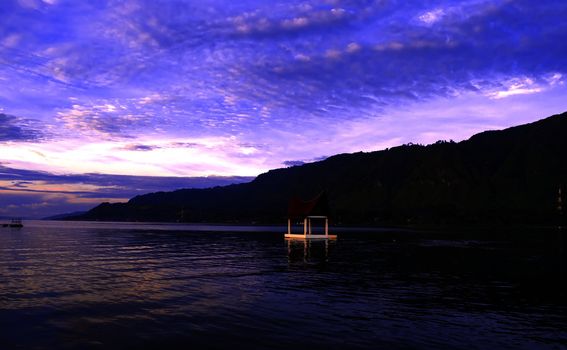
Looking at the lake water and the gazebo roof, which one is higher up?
the gazebo roof

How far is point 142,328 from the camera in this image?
19.1 meters

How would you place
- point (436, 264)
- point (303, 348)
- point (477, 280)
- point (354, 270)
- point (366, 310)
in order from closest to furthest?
1. point (303, 348)
2. point (366, 310)
3. point (477, 280)
4. point (354, 270)
5. point (436, 264)

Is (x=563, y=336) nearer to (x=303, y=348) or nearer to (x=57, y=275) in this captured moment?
(x=303, y=348)

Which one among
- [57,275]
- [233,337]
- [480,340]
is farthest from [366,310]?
[57,275]

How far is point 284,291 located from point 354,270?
1314 cm

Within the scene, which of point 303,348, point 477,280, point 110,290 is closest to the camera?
point 303,348

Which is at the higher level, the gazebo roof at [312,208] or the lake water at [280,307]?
the gazebo roof at [312,208]

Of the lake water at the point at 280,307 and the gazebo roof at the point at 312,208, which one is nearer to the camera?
the lake water at the point at 280,307

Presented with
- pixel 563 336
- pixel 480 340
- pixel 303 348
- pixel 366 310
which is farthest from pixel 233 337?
pixel 563 336

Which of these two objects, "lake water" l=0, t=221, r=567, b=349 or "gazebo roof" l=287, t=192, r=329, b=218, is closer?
"lake water" l=0, t=221, r=567, b=349

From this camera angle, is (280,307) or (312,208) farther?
(312,208)

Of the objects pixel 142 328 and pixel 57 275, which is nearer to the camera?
pixel 142 328

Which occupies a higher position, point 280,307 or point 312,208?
point 312,208

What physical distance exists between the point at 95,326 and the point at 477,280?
25876mm
